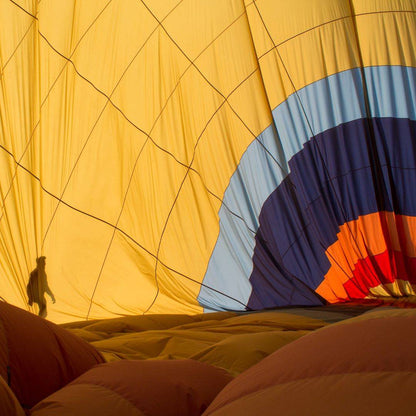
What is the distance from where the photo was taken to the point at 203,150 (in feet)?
11.0

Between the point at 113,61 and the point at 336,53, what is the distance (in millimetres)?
1253

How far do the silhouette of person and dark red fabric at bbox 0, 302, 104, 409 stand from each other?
208 centimetres

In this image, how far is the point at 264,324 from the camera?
6.93 feet

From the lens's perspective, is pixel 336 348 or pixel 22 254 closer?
pixel 336 348

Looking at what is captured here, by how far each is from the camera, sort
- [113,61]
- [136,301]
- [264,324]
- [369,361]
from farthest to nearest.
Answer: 1. [113,61]
2. [136,301]
3. [264,324]
4. [369,361]

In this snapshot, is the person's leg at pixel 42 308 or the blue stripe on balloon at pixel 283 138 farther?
the blue stripe on balloon at pixel 283 138

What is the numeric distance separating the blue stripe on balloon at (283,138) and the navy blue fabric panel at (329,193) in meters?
0.05

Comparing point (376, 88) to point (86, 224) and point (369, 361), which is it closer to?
point (86, 224)

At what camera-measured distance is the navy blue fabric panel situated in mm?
3195

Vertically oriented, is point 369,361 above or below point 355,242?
below

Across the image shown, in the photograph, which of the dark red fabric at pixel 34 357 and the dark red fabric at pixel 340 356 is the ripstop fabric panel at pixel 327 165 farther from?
the dark red fabric at pixel 340 356

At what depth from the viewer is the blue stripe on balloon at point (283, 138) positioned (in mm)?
3223

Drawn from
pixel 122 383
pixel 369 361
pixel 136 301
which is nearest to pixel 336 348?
pixel 369 361

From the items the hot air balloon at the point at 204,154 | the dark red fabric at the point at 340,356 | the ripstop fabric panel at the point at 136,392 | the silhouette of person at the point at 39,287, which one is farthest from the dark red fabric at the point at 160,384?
the silhouette of person at the point at 39,287
